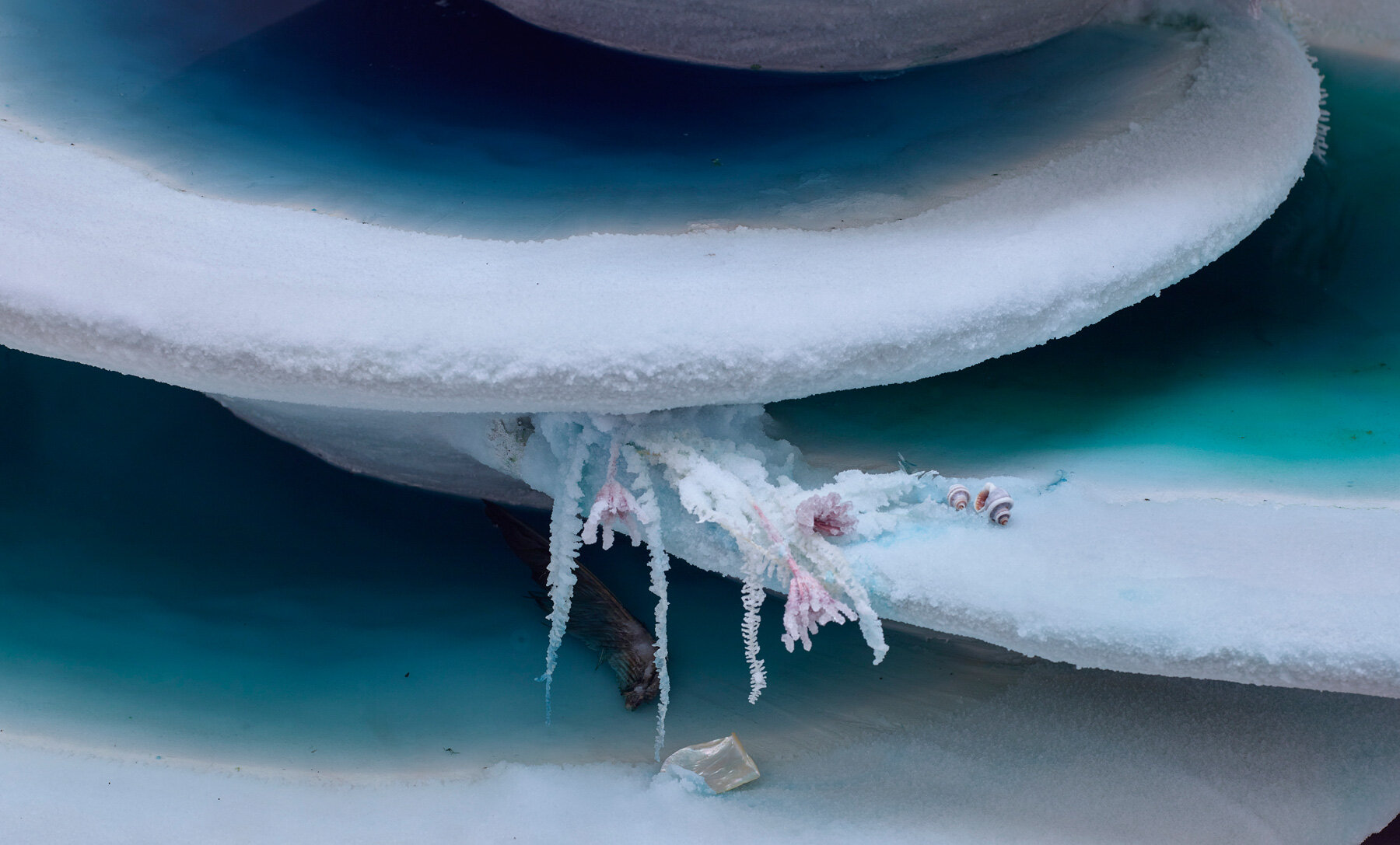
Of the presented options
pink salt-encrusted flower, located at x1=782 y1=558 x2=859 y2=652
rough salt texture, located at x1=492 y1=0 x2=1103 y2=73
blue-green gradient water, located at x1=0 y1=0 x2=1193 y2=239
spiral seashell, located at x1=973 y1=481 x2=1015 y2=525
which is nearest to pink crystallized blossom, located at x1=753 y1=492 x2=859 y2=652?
pink salt-encrusted flower, located at x1=782 y1=558 x2=859 y2=652

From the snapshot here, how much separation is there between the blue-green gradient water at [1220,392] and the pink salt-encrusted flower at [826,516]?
104 millimetres

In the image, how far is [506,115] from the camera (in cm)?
79

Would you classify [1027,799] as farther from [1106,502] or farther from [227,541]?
[227,541]

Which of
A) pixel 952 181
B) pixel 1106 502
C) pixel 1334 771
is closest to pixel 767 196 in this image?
pixel 952 181

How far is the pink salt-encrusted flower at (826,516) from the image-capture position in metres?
0.57

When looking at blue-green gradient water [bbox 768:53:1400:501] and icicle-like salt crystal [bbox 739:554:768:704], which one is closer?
icicle-like salt crystal [bbox 739:554:768:704]

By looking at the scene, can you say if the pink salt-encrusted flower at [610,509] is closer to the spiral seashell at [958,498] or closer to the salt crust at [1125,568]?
the salt crust at [1125,568]

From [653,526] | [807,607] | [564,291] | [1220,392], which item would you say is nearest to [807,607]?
[807,607]

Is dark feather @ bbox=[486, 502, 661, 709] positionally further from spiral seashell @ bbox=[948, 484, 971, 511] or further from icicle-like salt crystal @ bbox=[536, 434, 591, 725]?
spiral seashell @ bbox=[948, 484, 971, 511]

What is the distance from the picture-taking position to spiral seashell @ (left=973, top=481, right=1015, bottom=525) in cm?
59

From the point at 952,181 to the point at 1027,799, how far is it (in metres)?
0.42

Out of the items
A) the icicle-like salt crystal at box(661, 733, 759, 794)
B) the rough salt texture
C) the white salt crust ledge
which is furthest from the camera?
the rough salt texture

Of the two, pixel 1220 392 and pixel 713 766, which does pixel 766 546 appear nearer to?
pixel 713 766

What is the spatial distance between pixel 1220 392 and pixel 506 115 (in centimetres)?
57
